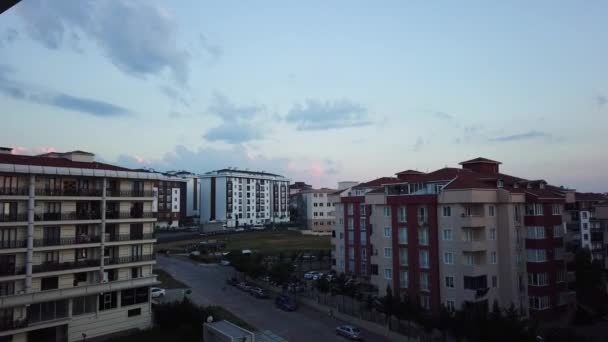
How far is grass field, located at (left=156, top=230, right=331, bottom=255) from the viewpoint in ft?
258

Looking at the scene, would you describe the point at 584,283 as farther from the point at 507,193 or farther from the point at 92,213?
the point at 92,213

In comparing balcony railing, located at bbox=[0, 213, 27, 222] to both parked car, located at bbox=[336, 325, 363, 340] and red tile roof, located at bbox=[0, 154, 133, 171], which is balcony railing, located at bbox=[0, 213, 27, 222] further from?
parked car, located at bbox=[336, 325, 363, 340]

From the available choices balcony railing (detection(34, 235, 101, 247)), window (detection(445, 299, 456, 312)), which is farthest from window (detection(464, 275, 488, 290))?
balcony railing (detection(34, 235, 101, 247))

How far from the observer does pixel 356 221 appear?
51.6 m

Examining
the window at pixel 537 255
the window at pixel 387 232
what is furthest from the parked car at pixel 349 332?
the window at pixel 537 255

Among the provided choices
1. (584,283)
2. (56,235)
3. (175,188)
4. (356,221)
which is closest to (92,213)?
(56,235)

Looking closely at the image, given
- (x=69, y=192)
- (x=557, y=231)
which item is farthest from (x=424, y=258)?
(x=69, y=192)

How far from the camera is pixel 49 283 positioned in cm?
3152

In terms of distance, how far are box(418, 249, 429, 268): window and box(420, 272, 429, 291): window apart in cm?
65

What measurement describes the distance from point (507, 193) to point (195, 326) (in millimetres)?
26078

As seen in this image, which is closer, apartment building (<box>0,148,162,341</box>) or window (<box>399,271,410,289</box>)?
apartment building (<box>0,148,162,341</box>)

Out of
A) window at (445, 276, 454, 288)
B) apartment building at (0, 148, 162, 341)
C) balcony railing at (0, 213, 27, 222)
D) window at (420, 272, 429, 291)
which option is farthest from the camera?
window at (420, 272, 429, 291)

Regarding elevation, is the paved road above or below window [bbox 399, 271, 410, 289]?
below

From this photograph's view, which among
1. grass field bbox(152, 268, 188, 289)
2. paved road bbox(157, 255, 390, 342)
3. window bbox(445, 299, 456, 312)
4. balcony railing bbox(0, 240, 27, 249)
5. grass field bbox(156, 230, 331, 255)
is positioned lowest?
paved road bbox(157, 255, 390, 342)
